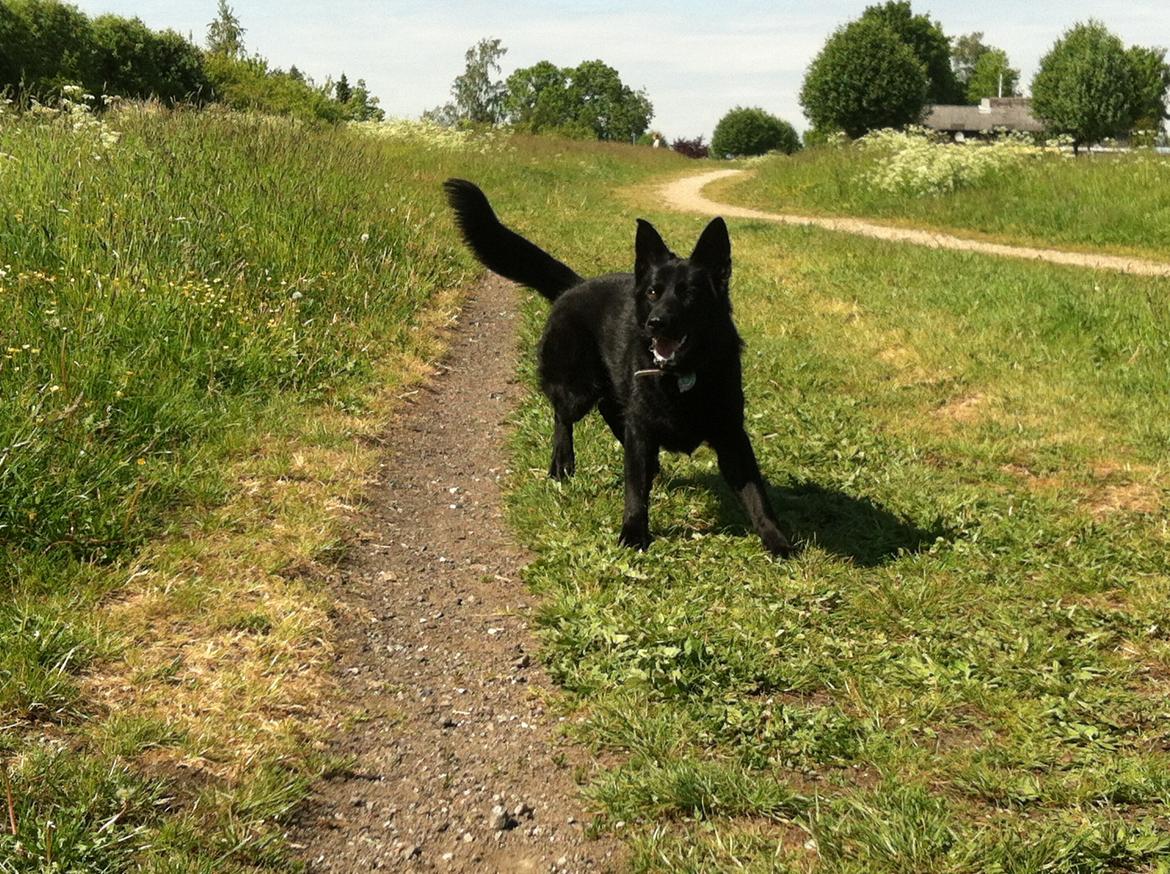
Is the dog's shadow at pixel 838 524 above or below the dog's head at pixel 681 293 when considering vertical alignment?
below

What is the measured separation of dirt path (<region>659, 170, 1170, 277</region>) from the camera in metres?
12.1

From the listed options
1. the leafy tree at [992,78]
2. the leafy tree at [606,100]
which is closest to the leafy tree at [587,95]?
the leafy tree at [606,100]

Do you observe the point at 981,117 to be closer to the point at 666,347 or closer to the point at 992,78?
the point at 992,78

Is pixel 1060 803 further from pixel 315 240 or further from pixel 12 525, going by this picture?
pixel 315 240

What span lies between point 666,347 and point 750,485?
0.76 metres

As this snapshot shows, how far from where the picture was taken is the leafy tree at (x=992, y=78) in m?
109

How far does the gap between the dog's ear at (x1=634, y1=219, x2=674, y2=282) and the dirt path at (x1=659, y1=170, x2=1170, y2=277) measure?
8.45 meters

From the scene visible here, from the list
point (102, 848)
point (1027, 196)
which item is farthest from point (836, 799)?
point (1027, 196)

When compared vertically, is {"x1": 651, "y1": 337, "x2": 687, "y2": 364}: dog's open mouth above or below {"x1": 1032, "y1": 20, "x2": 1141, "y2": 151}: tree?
below

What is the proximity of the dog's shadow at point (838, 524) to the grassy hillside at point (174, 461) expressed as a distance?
79.6 inches

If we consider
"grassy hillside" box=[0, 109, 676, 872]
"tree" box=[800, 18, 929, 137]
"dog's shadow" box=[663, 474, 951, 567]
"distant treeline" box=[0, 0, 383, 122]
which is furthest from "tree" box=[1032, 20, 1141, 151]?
Result: "dog's shadow" box=[663, 474, 951, 567]

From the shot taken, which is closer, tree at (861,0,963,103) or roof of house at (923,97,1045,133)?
tree at (861,0,963,103)

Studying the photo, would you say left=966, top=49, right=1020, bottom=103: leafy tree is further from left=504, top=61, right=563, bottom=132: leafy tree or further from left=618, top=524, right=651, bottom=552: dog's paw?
left=618, top=524, right=651, bottom=552: dog's paw

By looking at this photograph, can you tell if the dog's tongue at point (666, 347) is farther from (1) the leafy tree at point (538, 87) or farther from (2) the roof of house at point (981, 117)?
(1) the leafy tree at point (538, 87)
